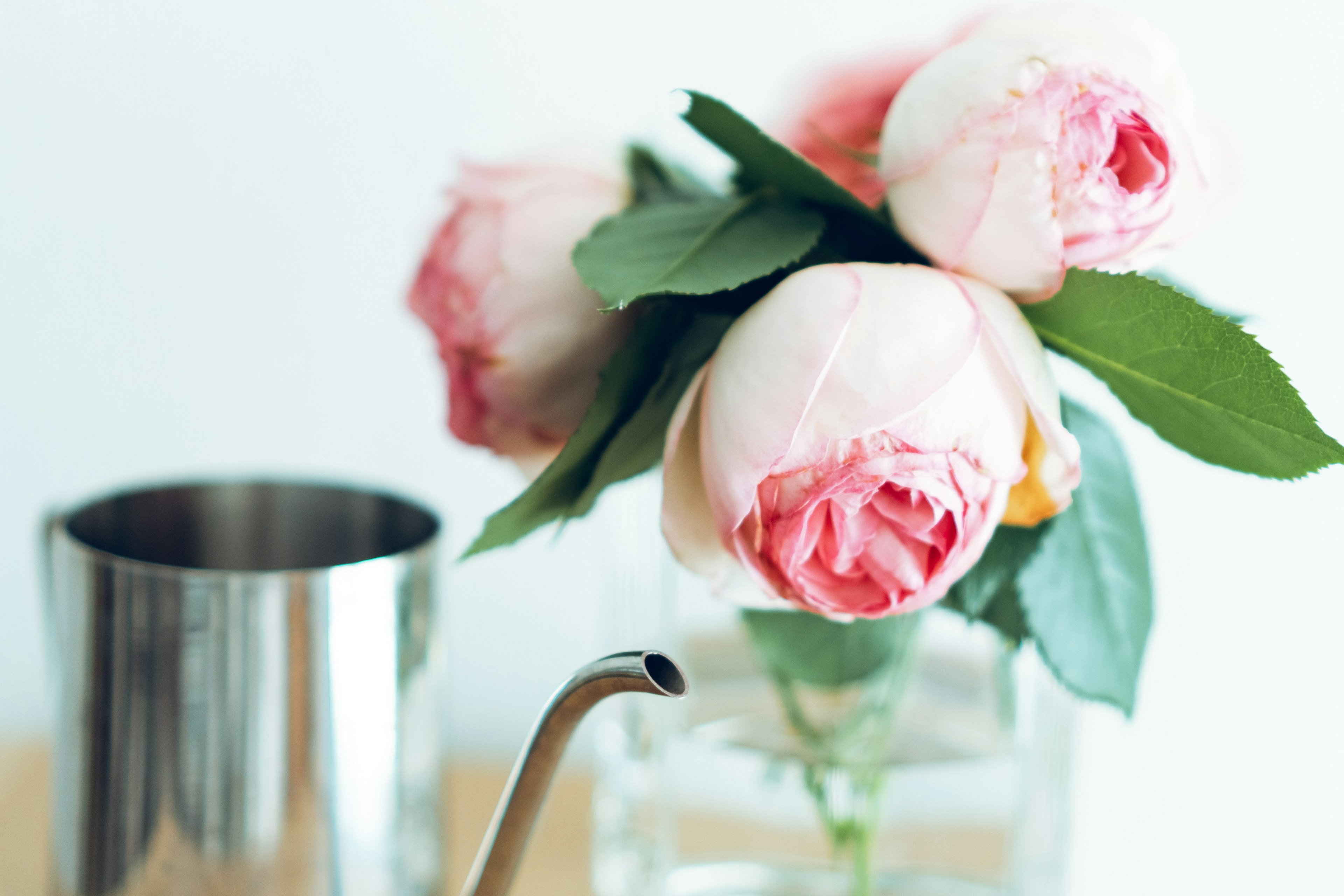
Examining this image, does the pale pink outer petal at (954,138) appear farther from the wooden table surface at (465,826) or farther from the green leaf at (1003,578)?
the wooden table surface at (465,826)

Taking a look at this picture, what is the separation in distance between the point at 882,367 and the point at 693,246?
2.6 inches

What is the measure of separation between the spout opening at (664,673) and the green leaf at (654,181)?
0.45ft

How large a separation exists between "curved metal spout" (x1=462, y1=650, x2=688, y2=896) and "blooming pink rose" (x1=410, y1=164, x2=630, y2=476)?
67 millimetres

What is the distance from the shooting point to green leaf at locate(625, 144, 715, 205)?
314 millimetres

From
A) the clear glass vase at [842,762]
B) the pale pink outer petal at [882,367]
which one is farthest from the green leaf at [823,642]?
the pale pink outer petal at [882,367]

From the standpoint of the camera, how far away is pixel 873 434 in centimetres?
22

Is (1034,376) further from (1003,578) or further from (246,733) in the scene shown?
(246,733)

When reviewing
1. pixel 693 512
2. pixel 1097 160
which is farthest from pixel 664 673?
pixel 1097 160

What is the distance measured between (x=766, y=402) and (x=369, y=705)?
164 millimetres

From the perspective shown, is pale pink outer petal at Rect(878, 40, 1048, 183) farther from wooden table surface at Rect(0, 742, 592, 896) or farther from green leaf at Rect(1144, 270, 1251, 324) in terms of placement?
wooden table surface at Rect(0, 742, 592, 896)

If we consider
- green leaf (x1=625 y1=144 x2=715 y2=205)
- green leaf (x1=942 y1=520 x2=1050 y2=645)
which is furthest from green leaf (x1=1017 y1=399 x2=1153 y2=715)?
green leaf (x1=625 y1=144 x2=715 y2=205)

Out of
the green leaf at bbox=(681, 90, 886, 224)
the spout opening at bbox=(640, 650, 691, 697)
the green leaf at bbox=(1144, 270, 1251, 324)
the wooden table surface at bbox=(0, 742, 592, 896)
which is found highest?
the green leaf at bbox=(681, 90, 886, 224)

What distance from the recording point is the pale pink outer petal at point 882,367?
8.5 inches

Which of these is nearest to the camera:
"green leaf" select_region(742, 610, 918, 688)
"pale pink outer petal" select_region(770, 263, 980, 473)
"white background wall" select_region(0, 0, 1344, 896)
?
"pale pink outer petal" select_region(770, 263, 980, 473)
